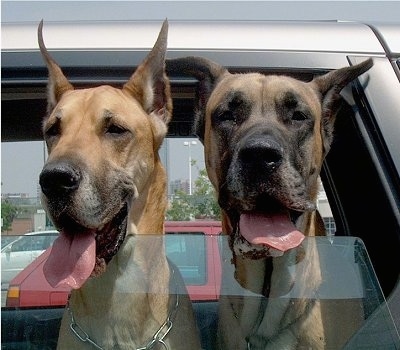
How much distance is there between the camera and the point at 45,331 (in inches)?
73.0

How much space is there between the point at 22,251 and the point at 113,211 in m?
0.30

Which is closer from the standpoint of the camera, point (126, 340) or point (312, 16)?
point (126, 340)

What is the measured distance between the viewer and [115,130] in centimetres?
208

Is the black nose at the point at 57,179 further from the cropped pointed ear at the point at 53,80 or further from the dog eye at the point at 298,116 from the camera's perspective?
the dog eye at the point at 298,116

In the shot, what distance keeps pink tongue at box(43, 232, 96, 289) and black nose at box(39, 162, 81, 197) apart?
116 mm

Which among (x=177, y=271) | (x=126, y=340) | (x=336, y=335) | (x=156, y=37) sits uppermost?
(x=156, y=37)

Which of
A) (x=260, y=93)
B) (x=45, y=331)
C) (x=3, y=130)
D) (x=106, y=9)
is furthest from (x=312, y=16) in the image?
(x=45, y=331)

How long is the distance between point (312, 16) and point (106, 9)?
636mm

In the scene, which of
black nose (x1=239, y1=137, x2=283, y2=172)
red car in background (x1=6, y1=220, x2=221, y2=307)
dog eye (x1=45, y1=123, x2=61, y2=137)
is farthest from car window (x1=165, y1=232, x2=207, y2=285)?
dog eye (x1=45, y1=123, x2=61, y2=137)

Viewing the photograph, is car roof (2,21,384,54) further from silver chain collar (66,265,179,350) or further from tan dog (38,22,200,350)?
silver chain collar (66,265,179,350)

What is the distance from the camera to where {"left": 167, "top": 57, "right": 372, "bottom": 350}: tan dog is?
1.72 meters

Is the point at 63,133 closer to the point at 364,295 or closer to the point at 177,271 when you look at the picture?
the point at 177,271

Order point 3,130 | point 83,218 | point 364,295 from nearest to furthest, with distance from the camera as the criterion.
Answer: point 364,295
point 83,218
point 3,130

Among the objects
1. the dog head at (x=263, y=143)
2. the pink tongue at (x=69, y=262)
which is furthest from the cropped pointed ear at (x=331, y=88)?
the pink tongue at (x=69, y=262)
